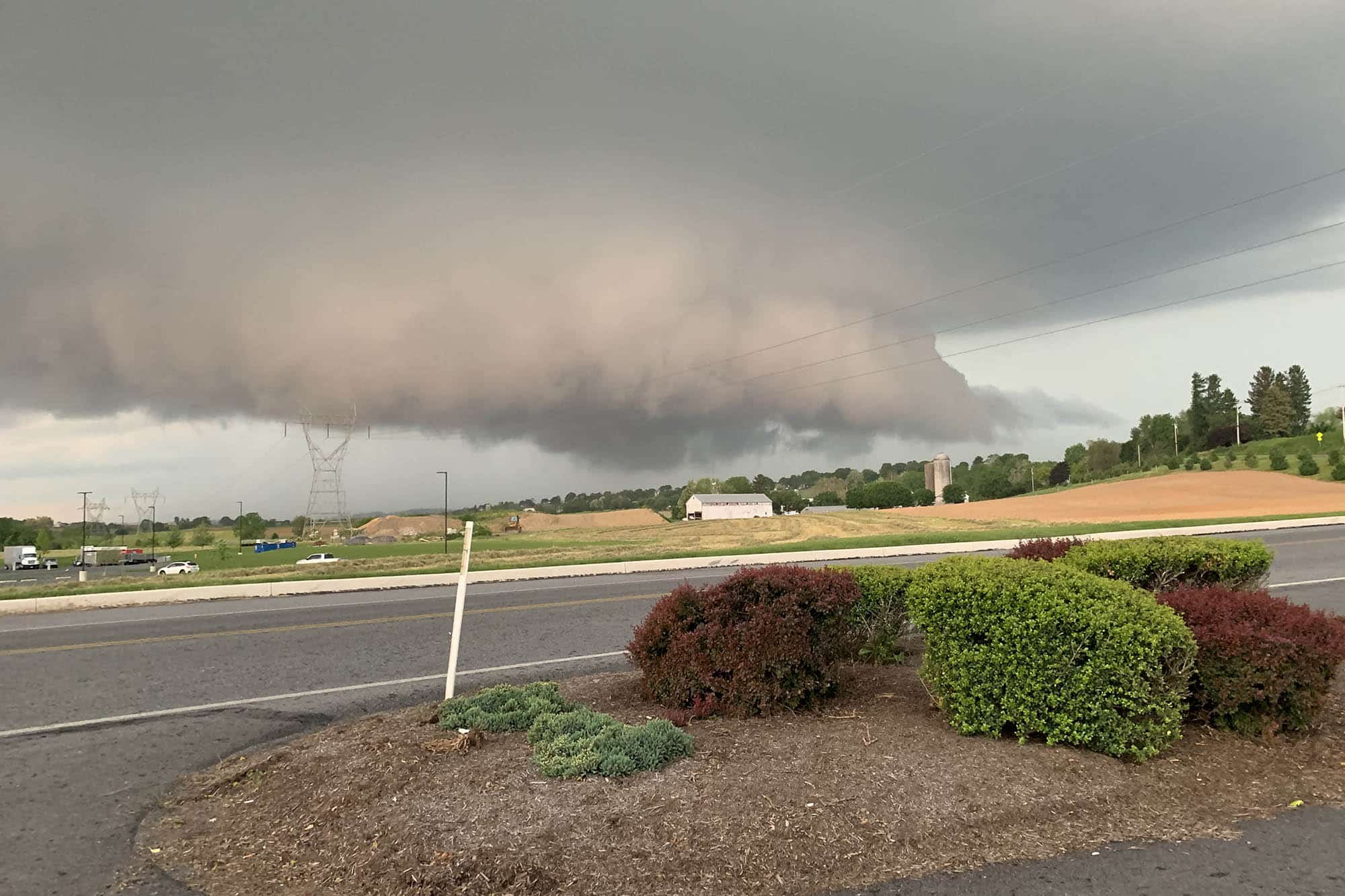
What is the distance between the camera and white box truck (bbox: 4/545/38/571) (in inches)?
3787

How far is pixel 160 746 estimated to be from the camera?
659 cm

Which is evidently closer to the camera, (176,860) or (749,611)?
(176,860)

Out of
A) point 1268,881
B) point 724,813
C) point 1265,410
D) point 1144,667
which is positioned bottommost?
point 1268,881

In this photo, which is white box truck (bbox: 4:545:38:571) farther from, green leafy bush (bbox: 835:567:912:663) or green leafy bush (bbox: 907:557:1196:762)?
green leafy bush (bbox: 907:557:1196:762)

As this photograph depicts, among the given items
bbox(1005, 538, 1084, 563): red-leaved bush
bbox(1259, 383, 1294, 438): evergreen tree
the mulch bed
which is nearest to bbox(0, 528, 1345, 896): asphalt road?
the mulch bed

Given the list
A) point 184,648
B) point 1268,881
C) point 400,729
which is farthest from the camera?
point 184,648

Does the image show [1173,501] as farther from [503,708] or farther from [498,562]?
[503,708]

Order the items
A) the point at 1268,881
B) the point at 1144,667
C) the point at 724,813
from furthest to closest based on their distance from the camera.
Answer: the point at 1144,667 < the point at 724,813 < the point at 1268,881

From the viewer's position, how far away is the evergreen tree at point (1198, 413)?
414 ft

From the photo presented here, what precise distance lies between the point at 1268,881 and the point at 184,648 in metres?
11.9

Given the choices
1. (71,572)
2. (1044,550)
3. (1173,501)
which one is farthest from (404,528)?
(1044,550)

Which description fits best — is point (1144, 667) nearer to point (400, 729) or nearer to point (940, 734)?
point (940, 734)

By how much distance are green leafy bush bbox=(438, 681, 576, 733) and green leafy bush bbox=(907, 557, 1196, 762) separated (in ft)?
9.16

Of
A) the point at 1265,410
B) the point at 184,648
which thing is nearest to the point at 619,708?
the point at 184,648
